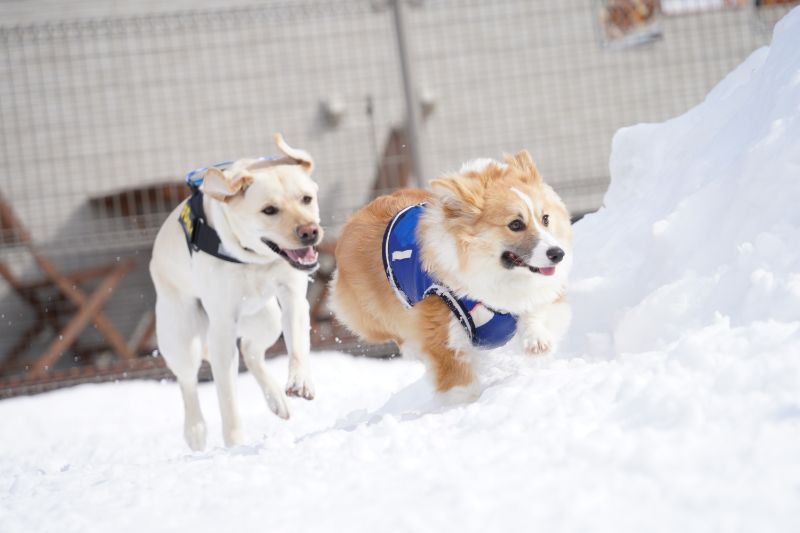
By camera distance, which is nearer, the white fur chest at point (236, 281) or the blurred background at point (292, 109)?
the white fur chest at point (236, 281)

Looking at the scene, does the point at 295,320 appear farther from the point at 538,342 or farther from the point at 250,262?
the point at 538,342

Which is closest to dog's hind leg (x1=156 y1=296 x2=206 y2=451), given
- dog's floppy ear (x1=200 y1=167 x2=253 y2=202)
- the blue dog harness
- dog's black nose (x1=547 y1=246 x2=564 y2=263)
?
dog's floppy ear (x1=200 y1=167 x2=253 y2=202)

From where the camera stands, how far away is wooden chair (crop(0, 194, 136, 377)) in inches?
246

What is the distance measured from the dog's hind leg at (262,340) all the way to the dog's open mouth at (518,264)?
3.88 ft

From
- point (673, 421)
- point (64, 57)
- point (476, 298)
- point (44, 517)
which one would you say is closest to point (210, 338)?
point (476, 298)

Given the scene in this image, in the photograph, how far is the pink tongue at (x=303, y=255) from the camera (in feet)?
10.6

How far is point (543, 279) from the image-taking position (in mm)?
2869

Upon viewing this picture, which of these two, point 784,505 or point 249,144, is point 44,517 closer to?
point 784,505

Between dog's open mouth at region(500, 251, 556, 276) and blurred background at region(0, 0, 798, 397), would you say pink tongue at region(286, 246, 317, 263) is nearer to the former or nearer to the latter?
dog's open mouth at region(500, 251, 556, 276)

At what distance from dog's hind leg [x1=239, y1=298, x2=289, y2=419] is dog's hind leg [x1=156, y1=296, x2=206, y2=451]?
0.21m

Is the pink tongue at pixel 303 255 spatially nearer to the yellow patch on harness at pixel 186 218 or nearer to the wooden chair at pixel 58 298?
the yellow patch on harness at pixel 186 218

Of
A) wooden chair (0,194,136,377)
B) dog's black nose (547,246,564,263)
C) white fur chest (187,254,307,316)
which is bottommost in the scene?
wooden chair (0,194,136,377)

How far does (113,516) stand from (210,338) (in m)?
1.49

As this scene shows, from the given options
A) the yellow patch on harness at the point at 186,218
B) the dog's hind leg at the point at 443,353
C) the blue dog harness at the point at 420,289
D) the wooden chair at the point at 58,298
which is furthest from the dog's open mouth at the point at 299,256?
the wooden chair at the point at 58,298
